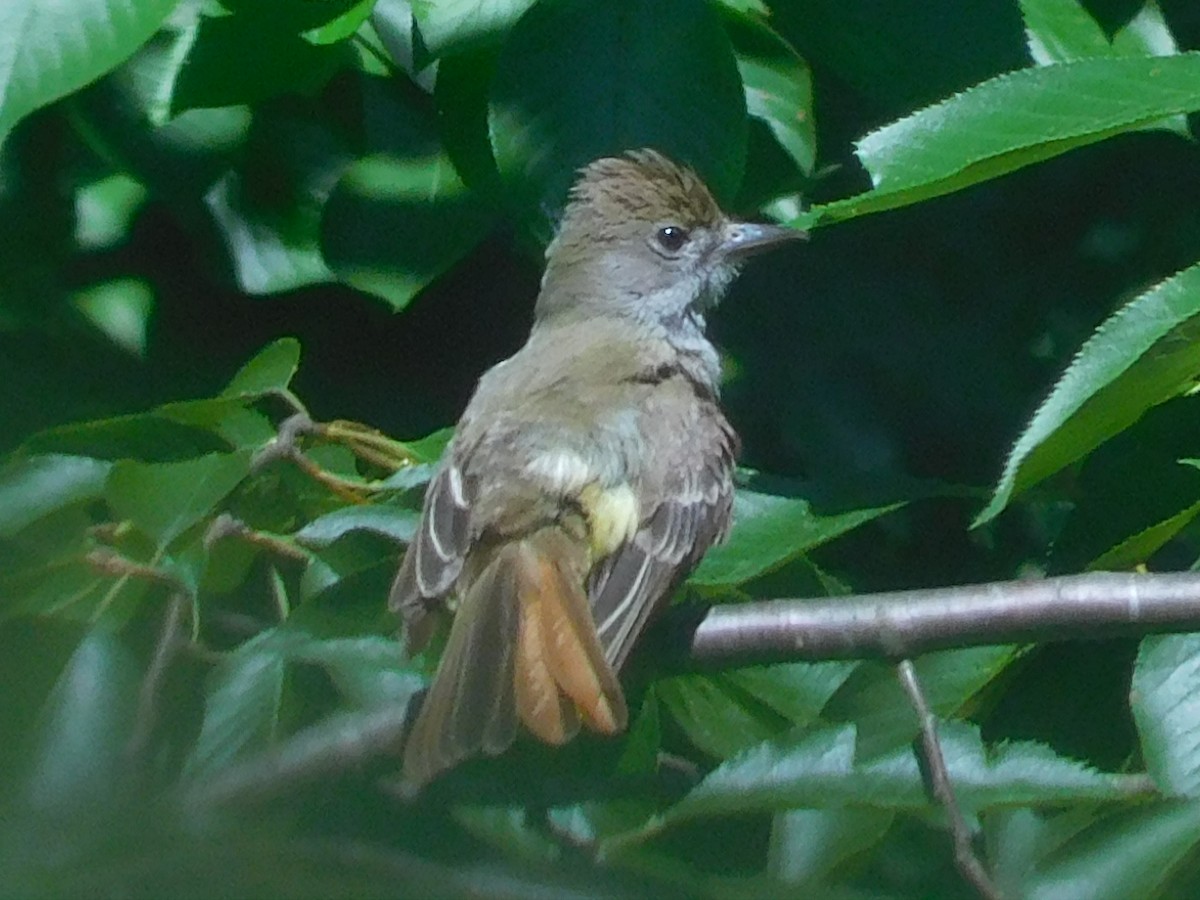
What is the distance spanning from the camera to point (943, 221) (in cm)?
308

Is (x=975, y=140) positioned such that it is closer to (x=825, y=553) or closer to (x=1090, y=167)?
(x=825, y=553)

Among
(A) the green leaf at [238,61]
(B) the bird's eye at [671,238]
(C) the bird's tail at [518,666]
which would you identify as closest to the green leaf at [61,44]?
(A) the green leaf at [238,61]

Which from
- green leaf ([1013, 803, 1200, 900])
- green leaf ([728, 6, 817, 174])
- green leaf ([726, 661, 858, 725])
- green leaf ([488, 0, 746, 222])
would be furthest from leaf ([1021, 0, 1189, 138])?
green leaf ([1013, 803, 1200, 900])

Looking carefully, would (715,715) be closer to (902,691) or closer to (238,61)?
(902,691)

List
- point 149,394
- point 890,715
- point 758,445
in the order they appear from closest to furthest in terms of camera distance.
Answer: point 890,715 → point 149,394 → point 758,445

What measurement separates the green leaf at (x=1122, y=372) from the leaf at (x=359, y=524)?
2.48ft

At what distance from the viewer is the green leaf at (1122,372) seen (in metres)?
1.75

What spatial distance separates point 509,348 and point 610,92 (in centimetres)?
77

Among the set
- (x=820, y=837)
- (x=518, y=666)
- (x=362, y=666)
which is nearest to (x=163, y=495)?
(x=362, y=666)

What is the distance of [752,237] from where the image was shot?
9.64ft

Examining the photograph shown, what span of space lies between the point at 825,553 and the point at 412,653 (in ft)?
3.03

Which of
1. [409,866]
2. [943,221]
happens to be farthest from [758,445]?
[409,866]

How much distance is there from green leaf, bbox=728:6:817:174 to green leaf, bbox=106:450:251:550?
3.24ft

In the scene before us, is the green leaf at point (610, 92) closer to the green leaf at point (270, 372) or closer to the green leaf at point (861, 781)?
the green leaf at point (270, 372)
